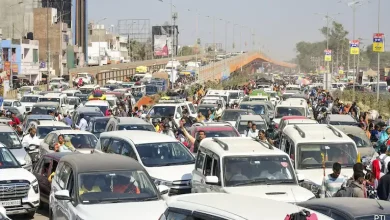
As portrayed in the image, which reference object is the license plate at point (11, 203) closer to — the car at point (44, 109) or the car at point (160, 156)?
the car at point (160, 156)

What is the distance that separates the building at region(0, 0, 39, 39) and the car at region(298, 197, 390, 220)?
115926 mm

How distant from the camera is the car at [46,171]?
1558 centimetres

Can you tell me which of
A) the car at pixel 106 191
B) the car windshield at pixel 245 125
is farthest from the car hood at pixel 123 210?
the car windshield at pixel 245 125

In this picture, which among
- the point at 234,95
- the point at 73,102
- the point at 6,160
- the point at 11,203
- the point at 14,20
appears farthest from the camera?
the point at 14,20

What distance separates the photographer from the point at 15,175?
48.2 ft

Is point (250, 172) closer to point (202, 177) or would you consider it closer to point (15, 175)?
point (202, 177)

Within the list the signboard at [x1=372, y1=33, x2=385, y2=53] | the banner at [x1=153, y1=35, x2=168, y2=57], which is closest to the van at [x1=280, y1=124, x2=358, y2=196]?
the signboard at [x1=372, y1=33, x2=385, y2=53]

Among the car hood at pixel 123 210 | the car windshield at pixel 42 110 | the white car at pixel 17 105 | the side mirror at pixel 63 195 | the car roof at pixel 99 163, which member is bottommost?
the white car at pixel 17 105

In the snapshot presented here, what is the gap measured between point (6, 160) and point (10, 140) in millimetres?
4628

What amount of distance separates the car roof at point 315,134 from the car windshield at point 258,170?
7.97 feet

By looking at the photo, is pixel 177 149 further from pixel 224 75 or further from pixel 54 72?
pixel 54 72

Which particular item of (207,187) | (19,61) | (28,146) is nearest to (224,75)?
(19,61)

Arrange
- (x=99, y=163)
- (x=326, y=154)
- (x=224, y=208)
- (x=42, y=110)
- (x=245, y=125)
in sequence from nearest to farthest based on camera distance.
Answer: (x=224, y=208), (x=99, y=163), (x=326, y=154), (x=245, y=125), (x=42, y=110)
